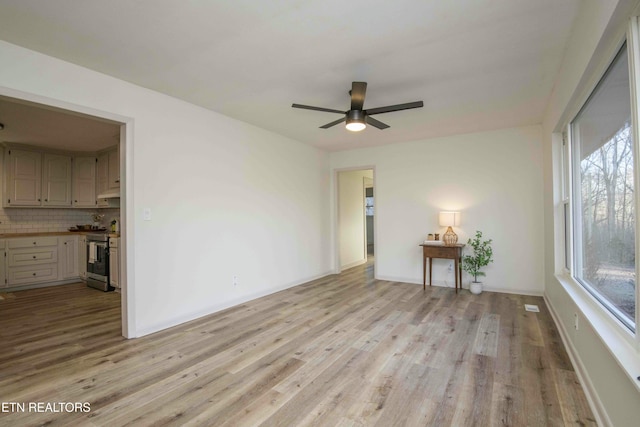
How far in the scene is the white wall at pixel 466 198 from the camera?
14.5 ft

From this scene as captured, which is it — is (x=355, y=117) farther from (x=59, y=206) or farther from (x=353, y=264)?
(x=59, y=206)

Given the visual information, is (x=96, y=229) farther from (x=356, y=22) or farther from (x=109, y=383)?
(x=356, y=22)

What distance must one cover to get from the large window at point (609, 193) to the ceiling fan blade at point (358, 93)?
1642 millimetres

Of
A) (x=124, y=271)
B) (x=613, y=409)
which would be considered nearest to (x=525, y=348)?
(x=613, y=409)

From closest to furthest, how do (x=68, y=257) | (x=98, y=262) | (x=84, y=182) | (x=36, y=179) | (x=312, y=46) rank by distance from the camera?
1. (x=312, y=46)
2. (x=98, y=262)
3. (x=36, y=179)
4. (x=68, y=257)
5. (x=84, y=182)

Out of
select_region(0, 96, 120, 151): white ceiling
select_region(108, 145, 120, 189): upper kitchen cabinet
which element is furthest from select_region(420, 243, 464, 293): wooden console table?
select_region(108, 145, 120, 189): upper kitchen cabinet

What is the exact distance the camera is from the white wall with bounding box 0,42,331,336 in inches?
107

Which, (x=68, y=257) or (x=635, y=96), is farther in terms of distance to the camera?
(x=68, y=257)

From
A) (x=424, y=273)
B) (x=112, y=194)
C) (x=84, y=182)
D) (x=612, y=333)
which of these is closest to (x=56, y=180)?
(x=84, y=182)

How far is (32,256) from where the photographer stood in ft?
17.0

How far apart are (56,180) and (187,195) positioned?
4.10 m

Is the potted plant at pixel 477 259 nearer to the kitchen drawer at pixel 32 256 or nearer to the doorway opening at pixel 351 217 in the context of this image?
the doorway opening at pixel 351 217

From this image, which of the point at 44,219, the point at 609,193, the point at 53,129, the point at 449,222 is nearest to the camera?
the point at 609,193

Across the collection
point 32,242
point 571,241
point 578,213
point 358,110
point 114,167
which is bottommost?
point 32,242
